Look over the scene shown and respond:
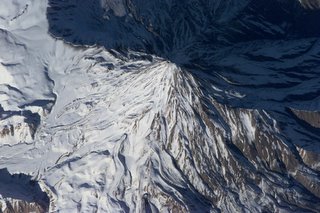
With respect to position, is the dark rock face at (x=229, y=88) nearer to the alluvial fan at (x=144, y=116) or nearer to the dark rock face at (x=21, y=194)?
the alluvial fan at (x=144, y=116)

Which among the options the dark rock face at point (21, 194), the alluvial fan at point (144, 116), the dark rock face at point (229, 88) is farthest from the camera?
the dark rock face at point (229, 88)

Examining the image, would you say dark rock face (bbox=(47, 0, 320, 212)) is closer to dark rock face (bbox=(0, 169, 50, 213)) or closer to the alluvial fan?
the alluvial fan

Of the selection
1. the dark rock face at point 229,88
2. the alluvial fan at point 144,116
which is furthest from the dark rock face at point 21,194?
the dark rock face at point 229,88

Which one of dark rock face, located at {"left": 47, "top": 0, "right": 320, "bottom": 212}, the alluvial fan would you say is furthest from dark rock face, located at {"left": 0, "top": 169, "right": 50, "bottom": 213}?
dark rock face, located at {"left": 47, "top": 0, "right": 320, "bottom": 212}

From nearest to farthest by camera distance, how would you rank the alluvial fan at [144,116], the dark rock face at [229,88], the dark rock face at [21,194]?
the dark rock face at [21,194]
the alluvial fan at [144,116]
the dark rock face at [229,88]

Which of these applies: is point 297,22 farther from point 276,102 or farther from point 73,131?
point 73,131

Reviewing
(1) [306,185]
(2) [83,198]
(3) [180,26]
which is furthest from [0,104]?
(1) [306,185]
